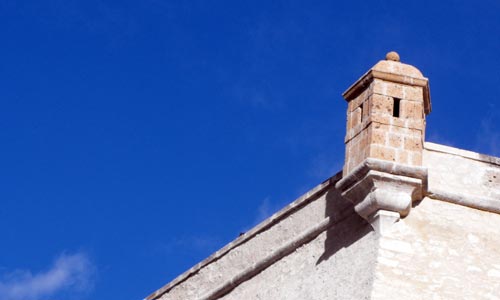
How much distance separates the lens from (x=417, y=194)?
11477 millimetres

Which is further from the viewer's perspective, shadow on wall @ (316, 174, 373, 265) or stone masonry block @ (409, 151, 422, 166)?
shadow on wall @ (316, 174, 373, 265)

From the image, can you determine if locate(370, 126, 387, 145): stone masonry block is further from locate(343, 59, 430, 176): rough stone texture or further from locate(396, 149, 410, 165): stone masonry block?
locate(396, 149, 410, 165): stone masonry block

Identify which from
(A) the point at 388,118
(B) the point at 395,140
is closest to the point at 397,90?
(A) the point at 388,118

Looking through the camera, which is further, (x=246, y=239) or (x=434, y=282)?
(x=246, y=239)

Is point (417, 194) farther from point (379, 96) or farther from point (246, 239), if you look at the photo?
point (246, 239)

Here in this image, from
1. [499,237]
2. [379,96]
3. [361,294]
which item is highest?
[379,96]

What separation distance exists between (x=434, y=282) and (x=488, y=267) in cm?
62

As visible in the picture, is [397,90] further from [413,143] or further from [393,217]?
[393,217]

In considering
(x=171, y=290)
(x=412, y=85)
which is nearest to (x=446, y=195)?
(x=412, y=85)

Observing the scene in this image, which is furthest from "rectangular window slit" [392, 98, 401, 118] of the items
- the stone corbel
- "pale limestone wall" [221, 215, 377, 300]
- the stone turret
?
"pale limestone wall" [221, 215, 377, 300]

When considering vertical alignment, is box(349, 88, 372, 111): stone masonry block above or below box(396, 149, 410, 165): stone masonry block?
above

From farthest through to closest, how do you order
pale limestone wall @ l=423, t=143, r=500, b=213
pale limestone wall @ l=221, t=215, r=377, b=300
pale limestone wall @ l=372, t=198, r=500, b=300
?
pale limestone wall @ l=423, t=143, r=500, b=213
pale limestone wall @ l=221, t=215, r=377, b=300
pale limestone wall @ l=372, t=198, r=500, b=300

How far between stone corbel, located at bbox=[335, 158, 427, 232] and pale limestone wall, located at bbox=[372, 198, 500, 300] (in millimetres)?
146

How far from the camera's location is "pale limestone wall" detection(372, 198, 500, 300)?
11.0 metres
